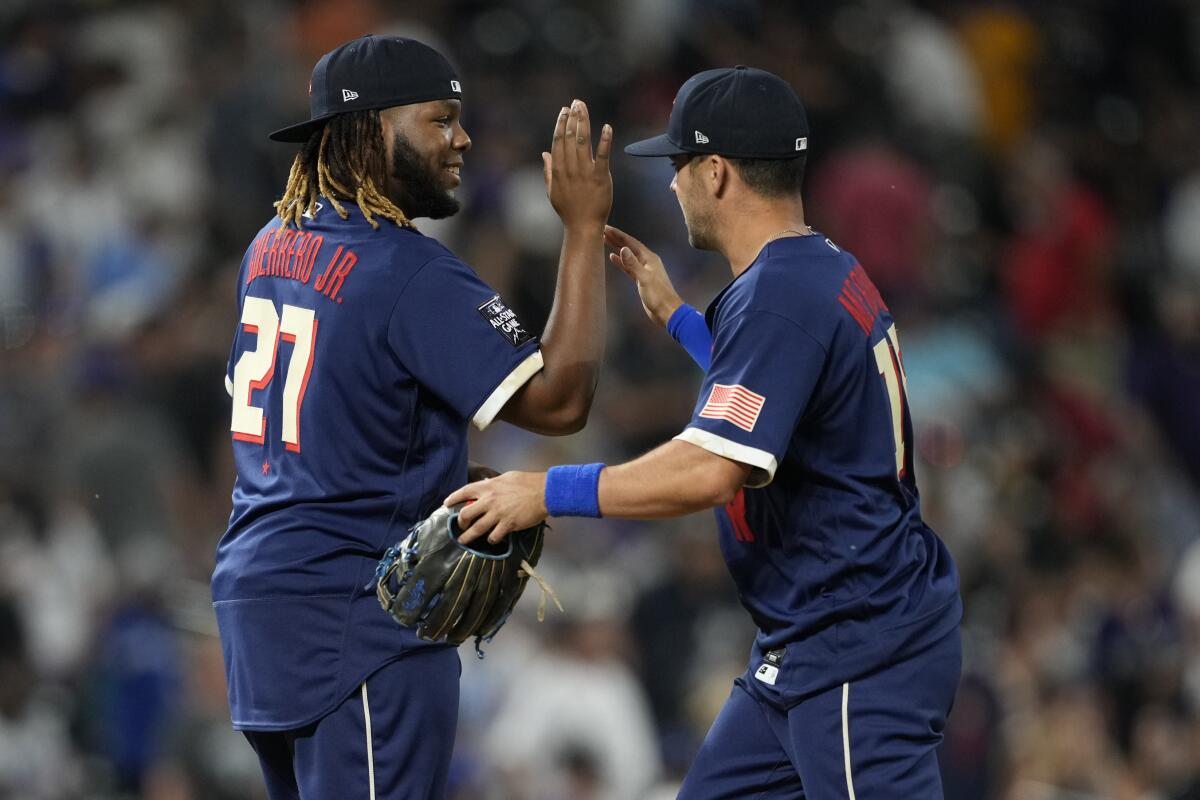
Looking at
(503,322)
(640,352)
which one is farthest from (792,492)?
(640,352)

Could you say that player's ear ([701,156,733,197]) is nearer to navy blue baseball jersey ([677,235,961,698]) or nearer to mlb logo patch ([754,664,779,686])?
navy blue baseball jersey ([677,235,961,698])

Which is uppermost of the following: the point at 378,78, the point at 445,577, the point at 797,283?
the point at 378,78

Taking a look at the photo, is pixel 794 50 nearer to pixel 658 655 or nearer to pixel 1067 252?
pixel 1067 252

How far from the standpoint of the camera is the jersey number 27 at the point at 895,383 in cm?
417

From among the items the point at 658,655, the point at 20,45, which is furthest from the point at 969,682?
the point at 20,45

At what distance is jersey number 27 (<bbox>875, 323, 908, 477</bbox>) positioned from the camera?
4.17 metres

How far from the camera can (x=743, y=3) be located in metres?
11.6

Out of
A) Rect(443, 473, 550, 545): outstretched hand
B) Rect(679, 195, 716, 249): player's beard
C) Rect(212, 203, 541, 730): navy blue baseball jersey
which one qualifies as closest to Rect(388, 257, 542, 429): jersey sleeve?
Rect(212, 203, 541, 730): navy blue baseball jersey

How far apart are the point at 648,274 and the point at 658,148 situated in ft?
1.77

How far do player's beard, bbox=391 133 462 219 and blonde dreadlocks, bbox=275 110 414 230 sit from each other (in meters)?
0.03

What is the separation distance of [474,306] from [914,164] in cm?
725

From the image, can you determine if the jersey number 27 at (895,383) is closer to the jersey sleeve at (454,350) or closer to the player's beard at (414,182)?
the jersey sleeve at (454,350)

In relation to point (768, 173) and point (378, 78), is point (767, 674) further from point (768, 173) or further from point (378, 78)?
point (378, 78)

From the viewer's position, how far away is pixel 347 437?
3.99 meters
